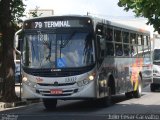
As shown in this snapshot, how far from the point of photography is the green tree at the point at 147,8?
1457 cm

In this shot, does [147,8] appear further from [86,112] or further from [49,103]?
[49,103]

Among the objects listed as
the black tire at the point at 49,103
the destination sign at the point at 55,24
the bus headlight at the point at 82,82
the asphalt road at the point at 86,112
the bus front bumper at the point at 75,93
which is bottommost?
the asphalt road at the point at 86,112

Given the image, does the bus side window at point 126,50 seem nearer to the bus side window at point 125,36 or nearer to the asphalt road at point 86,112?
the bus side window at point 125,36

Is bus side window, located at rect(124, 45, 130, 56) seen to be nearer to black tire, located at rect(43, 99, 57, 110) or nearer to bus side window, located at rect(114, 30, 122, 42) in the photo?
bus side window, located at rect(114, 30, 122, 42)

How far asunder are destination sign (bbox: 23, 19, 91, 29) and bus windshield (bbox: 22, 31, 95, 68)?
282mm

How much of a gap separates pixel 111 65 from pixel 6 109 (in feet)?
14.4

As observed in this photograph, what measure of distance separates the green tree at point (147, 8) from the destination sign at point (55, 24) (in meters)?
5.49

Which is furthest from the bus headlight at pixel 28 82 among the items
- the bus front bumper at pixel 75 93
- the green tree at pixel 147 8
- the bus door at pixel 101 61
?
the green tree at pixel 147 8

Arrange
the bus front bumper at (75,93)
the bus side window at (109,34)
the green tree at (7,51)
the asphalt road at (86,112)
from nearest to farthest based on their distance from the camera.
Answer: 1. the asphalt road at (86,112)
2. the bus front bumper at (75,93)
3. the bus side window at (109,34)
4. the green tree at (7,51)

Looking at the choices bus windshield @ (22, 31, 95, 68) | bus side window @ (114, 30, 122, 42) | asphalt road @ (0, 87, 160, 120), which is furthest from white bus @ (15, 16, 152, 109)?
bus side window @ (114, 30, 122, 42)

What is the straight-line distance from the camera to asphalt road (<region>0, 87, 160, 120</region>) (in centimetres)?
1844

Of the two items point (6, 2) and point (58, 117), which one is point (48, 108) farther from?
point (6, 2)

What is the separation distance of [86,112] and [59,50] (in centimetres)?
237

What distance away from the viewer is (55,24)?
21203 mm
